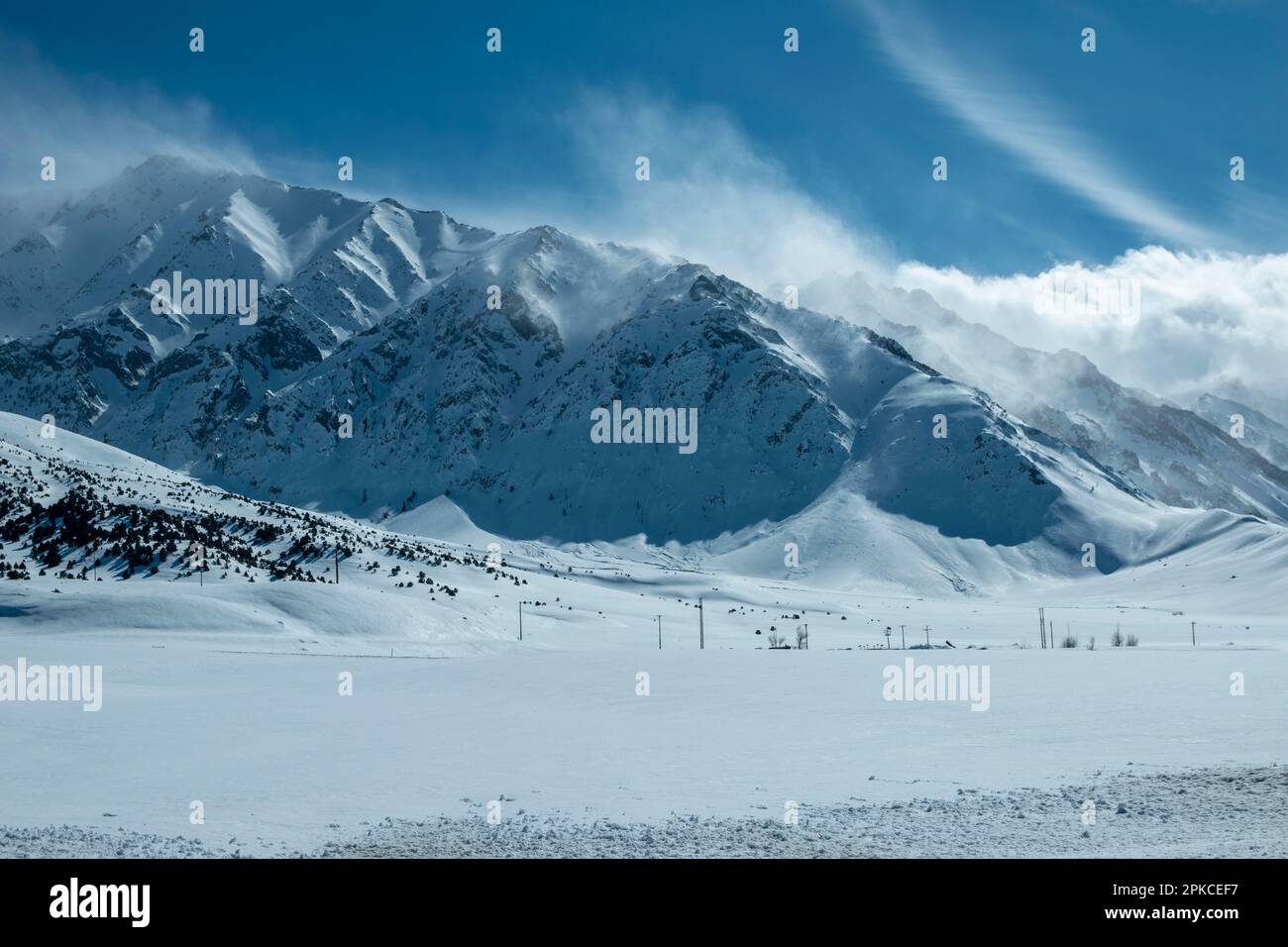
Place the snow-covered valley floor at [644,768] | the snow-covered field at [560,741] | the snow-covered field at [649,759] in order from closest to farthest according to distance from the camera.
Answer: the snow-covered valley floor at [644,768]
the snow-covered field at [560,741]
the snow-covered field at [649,759]

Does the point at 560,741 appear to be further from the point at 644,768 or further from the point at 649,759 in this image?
the point at 644,768

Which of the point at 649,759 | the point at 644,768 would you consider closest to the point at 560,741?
the point at 649,759

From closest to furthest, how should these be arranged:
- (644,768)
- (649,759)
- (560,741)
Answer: (644,768) → (649,759) → (560,741)

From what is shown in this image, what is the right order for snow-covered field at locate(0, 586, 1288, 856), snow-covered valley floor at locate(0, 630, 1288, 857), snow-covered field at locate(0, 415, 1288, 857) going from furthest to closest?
snow-covered field at locate(0, 586, 1288, 856), snow-covered field at locate(0, 415, 1288, 857), snow-covered valley floor at locate(0, 630, 1288, 857)

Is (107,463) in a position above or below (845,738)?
above

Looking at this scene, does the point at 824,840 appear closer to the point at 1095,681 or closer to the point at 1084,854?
the point at 1084,854

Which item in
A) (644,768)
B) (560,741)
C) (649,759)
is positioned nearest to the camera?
(644,768)

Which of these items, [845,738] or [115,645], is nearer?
[845,738]

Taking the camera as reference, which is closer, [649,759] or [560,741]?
[649,759]

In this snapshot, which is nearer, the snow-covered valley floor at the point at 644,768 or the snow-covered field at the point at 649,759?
the snow-covered valley floor at the point at 644,768

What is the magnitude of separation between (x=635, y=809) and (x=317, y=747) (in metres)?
8.95
